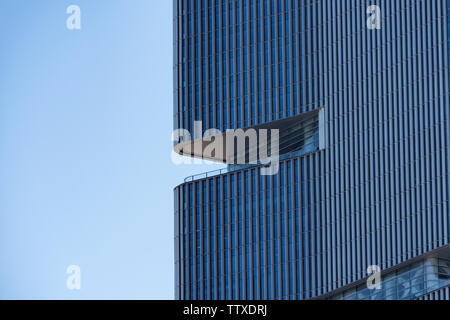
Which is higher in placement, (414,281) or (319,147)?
(319,147)

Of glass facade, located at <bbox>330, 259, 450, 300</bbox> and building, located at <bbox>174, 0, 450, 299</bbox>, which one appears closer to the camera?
building, located at <bbox>174, 0, 450, 299</bbox>

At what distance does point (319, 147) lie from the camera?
5807 inches

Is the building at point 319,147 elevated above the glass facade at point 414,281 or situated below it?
above

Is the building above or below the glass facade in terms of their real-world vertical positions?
above

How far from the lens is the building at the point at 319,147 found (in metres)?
132

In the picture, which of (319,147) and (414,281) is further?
(319,147)

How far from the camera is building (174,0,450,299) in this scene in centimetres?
13162

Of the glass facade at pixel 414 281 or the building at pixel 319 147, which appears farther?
the glass facade at pixel 414 281

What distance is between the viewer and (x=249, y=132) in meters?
156
